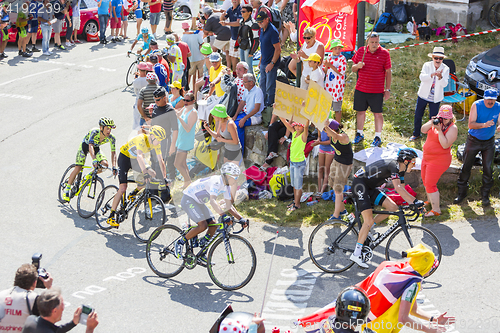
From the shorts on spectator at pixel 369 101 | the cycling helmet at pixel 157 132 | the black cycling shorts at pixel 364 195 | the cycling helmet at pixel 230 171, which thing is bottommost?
the black cycling shorts at pixel 364 195

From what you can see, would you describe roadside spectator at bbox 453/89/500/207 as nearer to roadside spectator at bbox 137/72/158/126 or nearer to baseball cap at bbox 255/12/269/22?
baseball cap at bbox 255/12/269/22

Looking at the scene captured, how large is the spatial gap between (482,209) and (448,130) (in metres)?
1.56

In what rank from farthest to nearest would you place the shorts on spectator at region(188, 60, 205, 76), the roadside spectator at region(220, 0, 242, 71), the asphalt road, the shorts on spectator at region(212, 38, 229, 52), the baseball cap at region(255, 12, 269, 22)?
the shorts on spectator at region(188, 60, 205, 76)
the shorts on spectator at region(212, 38, 229, 52)
the roadside spectator at region(220, 0, 242, 71)
the baseball cap at region(255, 12, 269, 22)
the asphalt road

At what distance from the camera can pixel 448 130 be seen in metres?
8.33

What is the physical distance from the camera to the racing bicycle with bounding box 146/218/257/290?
695cm

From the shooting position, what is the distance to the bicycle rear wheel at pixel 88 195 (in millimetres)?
9380

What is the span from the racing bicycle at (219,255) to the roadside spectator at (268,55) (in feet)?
15.9

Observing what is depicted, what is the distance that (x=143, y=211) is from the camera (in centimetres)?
Answer: 863

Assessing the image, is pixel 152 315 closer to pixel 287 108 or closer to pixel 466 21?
pixel 287 108

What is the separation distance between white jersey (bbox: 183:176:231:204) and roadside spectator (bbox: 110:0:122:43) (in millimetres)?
14510

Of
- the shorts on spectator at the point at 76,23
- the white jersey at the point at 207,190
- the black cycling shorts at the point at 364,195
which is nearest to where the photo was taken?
the white jersey at the point at 207,190

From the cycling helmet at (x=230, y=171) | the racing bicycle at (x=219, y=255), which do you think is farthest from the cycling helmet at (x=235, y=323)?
the cycling helmet at (x=230, y=171)

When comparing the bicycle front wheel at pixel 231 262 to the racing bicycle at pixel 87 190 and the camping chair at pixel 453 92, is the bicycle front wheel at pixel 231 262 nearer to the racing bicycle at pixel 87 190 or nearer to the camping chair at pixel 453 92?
the racing bicycle at pixel 87 190

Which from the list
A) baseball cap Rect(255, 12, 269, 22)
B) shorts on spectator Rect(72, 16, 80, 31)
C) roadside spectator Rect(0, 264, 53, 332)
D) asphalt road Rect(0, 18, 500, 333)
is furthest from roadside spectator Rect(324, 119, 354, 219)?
shorts on spectator Rect(72, 16, 80, 31)
